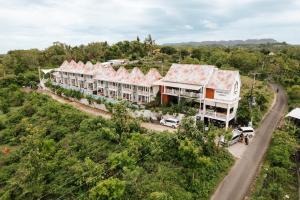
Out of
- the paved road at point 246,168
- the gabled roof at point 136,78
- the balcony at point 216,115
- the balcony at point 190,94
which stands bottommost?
the paved road at point 246,168

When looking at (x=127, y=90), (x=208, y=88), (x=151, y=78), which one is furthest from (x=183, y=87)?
(x=127, y=90)

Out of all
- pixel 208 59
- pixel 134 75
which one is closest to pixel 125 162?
pixel 134 75

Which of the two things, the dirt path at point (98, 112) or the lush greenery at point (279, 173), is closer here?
the lush greenery at point (279, 173)

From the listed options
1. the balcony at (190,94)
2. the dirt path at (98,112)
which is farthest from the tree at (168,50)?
the balcony at (190,94)

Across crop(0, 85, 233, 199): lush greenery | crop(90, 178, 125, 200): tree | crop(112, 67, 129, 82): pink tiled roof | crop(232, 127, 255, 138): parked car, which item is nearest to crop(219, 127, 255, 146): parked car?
crop(232, 127, 255, 138): parked car

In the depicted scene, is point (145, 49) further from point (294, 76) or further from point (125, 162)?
point (125, 162)

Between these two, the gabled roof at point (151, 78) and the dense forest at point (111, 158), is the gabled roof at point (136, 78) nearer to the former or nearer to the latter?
the gabled roof at point (151, 78)

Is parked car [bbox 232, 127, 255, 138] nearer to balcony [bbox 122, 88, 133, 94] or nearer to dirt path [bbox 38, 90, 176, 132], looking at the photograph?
dirt path [bbox 38, 90, 176, 132]
